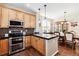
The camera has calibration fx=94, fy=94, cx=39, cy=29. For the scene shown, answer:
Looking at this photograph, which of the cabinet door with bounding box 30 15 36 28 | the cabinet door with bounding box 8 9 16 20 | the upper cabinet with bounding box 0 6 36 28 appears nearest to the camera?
the cabinet door with bounding box 30 15 36 28

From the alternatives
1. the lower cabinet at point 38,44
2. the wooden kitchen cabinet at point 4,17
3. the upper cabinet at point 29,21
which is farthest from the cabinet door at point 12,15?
the lower cabinet at point 38,44

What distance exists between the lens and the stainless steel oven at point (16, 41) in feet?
10.2

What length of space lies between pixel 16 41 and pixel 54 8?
1.75 meters

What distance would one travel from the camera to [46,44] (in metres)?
2.52

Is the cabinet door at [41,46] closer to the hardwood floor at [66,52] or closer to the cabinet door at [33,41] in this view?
the cabinet door at [33,41]

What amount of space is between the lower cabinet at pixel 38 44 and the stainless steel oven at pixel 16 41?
533mm

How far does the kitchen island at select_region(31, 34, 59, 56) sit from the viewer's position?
2.47 metres

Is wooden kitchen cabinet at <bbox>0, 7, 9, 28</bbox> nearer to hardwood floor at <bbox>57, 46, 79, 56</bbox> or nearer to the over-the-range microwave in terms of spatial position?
the over-the-range microwave

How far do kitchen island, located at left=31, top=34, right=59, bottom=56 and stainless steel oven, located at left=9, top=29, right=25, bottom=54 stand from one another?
0.66 metres

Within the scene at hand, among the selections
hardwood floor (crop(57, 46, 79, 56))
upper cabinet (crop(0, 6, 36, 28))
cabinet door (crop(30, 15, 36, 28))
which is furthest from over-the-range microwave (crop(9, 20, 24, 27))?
→ hardwood floor (crop(57, 46, 79, 56))

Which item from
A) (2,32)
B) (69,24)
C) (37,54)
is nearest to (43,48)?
(37,54)

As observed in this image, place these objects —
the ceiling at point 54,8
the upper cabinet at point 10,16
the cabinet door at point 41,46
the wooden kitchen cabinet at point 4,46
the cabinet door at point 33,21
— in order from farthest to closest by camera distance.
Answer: the upper cabinet at point 10,16 < the wooden kitchen cabinet at point 4,46 < the cabinet door at point 33,21 < the cabinet door at point 41,46 < the ceiling at point 54,8

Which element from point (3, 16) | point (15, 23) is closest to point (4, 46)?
point (15, 23)

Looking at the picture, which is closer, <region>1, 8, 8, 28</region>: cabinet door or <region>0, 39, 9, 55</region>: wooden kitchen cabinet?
<region>0, 39, 9, 55</region>: wooden kitchen cabinet
